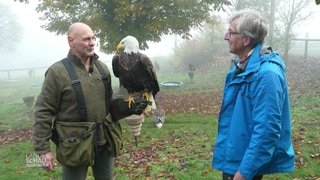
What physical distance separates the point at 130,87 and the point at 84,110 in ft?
3.60

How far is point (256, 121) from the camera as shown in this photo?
170 centimetres

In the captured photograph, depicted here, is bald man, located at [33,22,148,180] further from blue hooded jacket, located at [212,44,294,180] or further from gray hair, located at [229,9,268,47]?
gray hair, located at [229,9,268,47]

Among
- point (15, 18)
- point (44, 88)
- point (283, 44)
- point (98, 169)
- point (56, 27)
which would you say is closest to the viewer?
point (44, 88)

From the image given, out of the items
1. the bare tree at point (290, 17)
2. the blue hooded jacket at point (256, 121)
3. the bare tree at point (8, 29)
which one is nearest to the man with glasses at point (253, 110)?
the blue hooded jacket at point (256, 121)

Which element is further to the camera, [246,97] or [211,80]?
[211,80]

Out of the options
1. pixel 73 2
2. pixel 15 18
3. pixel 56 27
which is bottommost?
pixel 56 27

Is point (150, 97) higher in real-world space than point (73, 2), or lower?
lower

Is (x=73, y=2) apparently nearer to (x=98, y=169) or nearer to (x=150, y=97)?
(x=150, y=97)

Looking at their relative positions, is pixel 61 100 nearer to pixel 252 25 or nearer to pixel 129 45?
pixel 129 45

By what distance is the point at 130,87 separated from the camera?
3459 mm

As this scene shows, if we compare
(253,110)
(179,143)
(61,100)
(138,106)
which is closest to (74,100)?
(61,100)

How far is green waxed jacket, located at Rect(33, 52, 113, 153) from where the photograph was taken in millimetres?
2330

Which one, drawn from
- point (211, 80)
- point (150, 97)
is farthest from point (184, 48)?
point (150, 97)

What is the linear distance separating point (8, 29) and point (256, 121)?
4407 cm
